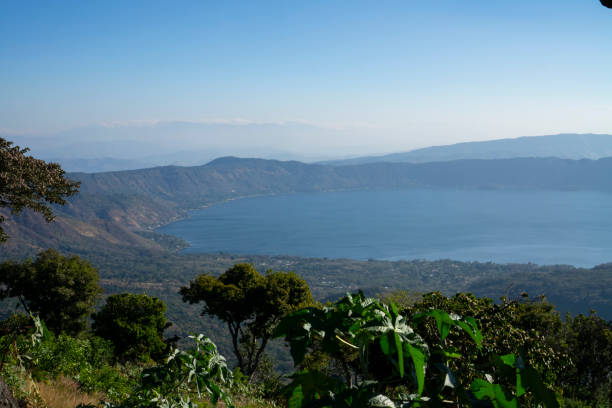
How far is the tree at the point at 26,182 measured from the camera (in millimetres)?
10398

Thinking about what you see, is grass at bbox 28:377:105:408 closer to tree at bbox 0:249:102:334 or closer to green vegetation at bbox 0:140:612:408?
green vegetation at bbox 0:140:612:408

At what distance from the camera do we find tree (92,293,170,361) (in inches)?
699

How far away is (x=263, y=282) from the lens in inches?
663

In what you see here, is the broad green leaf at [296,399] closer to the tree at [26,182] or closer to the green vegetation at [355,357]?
the green vegetation at [355,357]

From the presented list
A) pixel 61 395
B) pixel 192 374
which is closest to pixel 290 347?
pixel 192 374

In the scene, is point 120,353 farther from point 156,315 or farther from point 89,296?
point 89,296

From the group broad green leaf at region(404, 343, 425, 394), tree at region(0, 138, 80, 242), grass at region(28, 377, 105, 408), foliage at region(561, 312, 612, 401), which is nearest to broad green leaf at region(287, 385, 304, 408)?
broad green leaf at region(404, 343, 425, 394)

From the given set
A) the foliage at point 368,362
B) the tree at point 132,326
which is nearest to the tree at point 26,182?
the tree at point 132,326

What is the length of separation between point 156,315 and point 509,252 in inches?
6427

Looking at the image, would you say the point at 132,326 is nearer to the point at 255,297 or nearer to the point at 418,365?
the point at 255,297

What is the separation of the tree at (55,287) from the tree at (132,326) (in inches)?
43.1

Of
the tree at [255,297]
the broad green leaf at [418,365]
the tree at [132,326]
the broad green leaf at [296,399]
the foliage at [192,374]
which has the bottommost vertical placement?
the tree at [132,326]

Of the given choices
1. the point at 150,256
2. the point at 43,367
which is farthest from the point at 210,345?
the point at 150,256

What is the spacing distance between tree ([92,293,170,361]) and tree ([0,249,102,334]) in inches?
43.1
